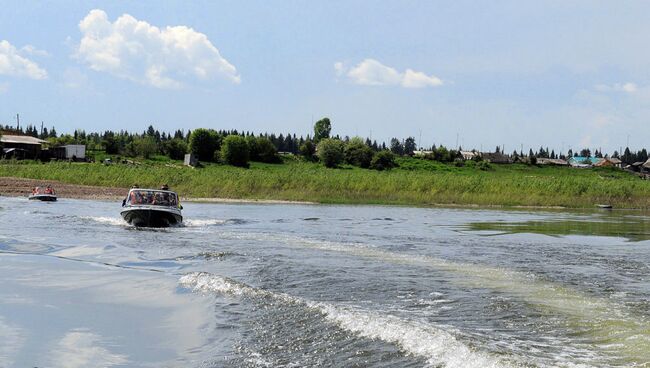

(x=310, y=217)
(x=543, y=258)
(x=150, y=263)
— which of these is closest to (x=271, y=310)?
(x=150, y=263)

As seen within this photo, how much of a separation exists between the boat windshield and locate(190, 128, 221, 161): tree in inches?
4273

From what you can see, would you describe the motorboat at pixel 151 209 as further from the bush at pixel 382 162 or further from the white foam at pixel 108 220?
the bush at pixel 382 162

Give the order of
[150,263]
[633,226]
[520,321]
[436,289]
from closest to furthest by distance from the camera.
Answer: [520,321]
[436,289]
[150,263]
[633,226]

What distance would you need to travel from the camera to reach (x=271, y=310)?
13.8m

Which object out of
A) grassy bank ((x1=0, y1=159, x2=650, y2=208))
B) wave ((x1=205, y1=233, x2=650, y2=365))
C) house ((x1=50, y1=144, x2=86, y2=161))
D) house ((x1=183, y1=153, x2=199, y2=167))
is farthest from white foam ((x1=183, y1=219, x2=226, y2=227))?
house ((x1=50, y1=144, x2=86, y2=161))

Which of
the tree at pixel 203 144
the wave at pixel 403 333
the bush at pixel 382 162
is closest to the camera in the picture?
the wave at pixel 403 333

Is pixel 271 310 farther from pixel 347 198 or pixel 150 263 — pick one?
pixel 347 198

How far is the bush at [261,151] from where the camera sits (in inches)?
5837

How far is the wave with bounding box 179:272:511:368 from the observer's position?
32.3ft

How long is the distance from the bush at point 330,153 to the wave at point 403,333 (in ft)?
412

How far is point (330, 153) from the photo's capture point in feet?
466

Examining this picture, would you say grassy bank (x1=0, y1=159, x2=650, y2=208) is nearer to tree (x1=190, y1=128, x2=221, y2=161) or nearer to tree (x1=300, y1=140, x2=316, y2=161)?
tree (x1=190, y1=128, x2=221, y2=161)

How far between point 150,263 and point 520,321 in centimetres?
1181

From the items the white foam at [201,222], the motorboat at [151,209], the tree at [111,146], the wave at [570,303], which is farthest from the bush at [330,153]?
the wave at [570,303]
